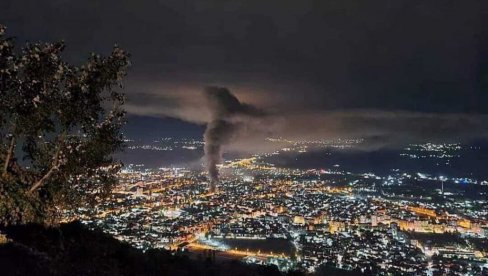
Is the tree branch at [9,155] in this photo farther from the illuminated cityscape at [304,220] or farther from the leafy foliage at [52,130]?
the illuminated cityscape at [304,220]

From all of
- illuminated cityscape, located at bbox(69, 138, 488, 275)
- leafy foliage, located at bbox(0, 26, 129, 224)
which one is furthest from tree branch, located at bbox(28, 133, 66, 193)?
illuminated cityscape, located at bbox(69, 138, 488, 275)

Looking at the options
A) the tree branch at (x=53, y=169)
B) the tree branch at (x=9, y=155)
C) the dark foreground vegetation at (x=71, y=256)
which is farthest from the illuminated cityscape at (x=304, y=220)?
the tree branch at (x=9, y=155)

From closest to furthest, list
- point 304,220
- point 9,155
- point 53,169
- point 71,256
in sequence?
point 53,169, point 9,155, point 71,256, point 304,220

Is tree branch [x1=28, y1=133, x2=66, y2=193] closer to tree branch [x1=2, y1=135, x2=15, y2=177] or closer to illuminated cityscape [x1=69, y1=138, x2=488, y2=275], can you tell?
tree branch [x1=2, y1=135, x2=15, y2=177]

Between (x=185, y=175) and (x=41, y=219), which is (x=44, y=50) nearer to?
(x=41, y=219)

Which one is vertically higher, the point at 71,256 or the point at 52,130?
the point at 52,130

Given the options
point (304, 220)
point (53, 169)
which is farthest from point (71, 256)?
point (304, 220)

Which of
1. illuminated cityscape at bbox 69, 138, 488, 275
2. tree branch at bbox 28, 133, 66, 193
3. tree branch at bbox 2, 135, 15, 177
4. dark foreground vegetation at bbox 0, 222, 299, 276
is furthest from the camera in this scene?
illuminated cityscape at bbox 69, 138, 488, 275

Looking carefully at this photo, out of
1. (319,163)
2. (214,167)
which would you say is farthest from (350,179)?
(214,167)

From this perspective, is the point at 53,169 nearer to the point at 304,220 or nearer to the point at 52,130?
the point at 52,130
